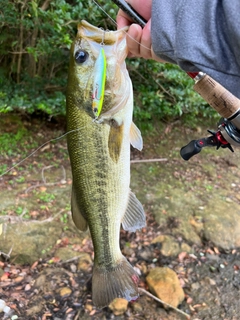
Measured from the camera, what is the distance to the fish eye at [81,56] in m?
1.52

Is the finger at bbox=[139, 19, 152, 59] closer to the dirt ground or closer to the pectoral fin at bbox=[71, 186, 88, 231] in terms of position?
the pectoral fin at bbox=[71, 186, 88, 231]

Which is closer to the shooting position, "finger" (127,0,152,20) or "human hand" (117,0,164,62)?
"human hand" (117,0,164,62)

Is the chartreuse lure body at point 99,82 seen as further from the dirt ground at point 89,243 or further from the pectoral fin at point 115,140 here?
the dirt ground at point 89,243

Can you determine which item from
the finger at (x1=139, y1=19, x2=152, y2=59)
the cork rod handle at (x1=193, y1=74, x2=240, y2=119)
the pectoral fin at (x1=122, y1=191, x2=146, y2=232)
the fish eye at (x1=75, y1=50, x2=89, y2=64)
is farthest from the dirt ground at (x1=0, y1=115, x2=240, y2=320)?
the cork rod handle at (x1=193, y1=74, x2=240, y2=119)

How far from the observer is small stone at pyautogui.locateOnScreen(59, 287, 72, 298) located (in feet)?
9.23

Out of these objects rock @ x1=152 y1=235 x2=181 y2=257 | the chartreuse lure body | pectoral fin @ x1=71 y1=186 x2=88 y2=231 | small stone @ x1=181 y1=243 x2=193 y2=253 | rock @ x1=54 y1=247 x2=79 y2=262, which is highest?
the chartreuse lure body

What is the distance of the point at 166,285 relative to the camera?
2.90 m

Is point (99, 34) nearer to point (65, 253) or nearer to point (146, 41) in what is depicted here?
point (146, 41)

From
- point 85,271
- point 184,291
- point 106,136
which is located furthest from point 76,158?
point 184,291

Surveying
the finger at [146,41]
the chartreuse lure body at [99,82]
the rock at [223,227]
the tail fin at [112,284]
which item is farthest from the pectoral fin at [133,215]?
the rock at [223,227]

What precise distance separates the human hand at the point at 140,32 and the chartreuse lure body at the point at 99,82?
0.60 ft

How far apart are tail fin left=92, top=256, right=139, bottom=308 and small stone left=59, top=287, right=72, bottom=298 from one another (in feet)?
3.37

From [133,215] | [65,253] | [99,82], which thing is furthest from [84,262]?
[99,82]

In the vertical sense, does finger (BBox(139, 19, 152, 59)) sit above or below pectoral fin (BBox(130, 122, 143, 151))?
above
